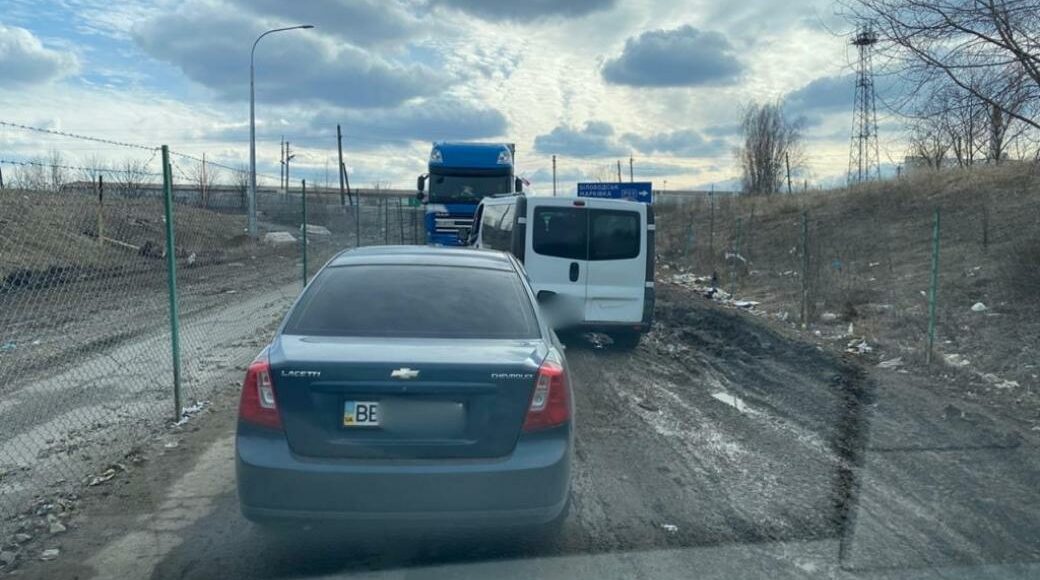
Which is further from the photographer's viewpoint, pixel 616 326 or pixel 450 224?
pixel 450 224

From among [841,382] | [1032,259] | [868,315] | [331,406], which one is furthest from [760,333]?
[331,406]

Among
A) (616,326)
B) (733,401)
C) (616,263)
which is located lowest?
(733,401)

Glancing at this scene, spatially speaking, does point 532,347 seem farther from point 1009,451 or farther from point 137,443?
point 1009,451

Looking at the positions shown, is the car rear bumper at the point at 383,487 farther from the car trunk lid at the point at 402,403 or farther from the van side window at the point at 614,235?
the van side window at the point at 614,235

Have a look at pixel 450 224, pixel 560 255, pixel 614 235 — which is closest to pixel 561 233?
pixel 560 255

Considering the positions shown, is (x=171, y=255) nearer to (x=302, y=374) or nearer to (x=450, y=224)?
(x=302, y=374)

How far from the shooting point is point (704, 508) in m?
5.62

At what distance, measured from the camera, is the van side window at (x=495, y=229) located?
524 inches

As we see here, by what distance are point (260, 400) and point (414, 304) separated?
42.8 inches

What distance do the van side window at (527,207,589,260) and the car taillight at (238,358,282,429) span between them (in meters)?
8.07

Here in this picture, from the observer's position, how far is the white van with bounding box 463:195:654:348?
485 inches

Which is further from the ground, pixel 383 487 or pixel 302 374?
pixel 302 374

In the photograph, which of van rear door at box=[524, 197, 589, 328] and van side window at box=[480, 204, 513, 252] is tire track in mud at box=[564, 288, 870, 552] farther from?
van side window at box=[480, 204, 513, 252]

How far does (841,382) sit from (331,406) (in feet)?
23.7
